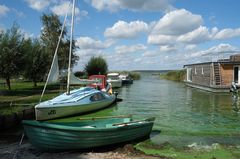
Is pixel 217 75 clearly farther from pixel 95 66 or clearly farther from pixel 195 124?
pixel 95 66

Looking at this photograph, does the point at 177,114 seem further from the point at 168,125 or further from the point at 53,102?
the point at 53,102

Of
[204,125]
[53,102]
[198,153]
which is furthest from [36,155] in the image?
[204,125]

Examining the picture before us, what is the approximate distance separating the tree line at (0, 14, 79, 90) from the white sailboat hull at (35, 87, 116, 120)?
1011 cm

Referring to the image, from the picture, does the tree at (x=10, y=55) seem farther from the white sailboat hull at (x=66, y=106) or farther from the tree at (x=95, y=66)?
the tree at (x=95, y=66)

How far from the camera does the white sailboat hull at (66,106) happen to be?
1489cm

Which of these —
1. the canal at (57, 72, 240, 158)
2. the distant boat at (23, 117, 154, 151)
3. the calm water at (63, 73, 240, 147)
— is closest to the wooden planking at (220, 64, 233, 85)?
the calm water at (63, 73, 240, 147)

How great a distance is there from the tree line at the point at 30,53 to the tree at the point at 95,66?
9.24 metres

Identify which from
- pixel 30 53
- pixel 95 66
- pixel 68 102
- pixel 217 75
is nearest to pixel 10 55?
pixel 30 53

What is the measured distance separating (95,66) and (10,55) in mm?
30780

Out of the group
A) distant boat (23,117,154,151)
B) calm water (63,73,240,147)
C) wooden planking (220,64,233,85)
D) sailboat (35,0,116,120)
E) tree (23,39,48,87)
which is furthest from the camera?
wooden planking (220,64,233,85)

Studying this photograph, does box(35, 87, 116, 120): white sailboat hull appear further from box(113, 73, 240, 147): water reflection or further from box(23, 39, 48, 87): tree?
box(23, 39, 48, 87): tree

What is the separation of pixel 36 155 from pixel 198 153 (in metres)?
5.76

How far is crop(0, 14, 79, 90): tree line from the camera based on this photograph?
25.3 meters

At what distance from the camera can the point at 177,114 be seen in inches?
723
